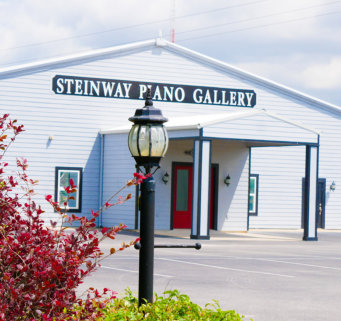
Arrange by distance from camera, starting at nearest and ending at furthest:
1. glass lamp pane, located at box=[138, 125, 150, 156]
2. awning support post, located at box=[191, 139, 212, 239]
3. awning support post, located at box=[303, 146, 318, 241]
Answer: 1. glass lamp pane, located at box=[138, 125, 150, 156]
2. awning support post, located at box=[191, 139, 212, 239]
3. awning support post, located at box=[303, 146, 318, 241]

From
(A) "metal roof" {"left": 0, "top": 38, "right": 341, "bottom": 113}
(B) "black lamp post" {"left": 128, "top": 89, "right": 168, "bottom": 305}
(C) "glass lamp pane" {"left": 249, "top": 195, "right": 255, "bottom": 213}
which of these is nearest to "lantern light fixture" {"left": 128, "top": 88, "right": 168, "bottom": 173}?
(B) "black lamp post" {"left": 128, "top": 89, "right": 168, "bottom": 305}

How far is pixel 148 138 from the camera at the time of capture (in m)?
7.65

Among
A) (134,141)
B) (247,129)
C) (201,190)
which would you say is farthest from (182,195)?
(134,141)

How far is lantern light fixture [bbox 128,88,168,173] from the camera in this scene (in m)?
7.66

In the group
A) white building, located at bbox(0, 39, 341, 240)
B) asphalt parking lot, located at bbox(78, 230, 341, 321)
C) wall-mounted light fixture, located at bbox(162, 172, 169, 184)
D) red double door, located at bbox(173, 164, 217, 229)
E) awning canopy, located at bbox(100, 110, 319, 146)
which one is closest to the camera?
asphalt parking lot, located at bbox(78, 230, 341, 321)

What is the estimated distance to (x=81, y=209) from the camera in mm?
27234

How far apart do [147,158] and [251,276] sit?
7722 mm

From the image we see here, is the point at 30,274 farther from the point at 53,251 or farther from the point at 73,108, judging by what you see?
the point at 73,108

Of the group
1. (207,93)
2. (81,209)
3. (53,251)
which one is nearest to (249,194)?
(207,93)

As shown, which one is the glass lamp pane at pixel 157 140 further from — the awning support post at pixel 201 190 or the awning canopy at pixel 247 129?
the awning canopy at pixel 247 129

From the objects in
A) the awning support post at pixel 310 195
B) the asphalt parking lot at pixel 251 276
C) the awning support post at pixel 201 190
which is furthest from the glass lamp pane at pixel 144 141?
the awning support post at pixel 310 195

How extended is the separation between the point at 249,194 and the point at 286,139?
4969mm

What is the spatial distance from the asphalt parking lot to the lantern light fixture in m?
3.23

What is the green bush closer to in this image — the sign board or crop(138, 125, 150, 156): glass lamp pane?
crop(138, 125, 150, 156): glass lamp pane
